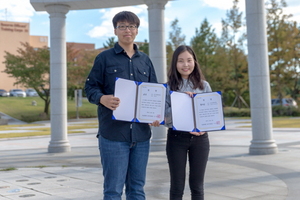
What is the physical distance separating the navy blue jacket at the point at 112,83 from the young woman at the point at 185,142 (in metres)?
0.38

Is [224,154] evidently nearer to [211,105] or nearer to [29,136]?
[211,105]

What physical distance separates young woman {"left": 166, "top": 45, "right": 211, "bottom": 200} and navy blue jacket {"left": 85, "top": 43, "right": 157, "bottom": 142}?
1.26ft

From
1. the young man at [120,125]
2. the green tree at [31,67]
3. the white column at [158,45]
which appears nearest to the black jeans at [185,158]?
the young man at [120,125]

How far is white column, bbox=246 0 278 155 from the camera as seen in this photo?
10570 mm

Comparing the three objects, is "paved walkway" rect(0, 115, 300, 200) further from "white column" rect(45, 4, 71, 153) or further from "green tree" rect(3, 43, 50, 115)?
"green tree" rect(3, 43, 50, 115)

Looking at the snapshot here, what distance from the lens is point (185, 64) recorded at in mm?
3820

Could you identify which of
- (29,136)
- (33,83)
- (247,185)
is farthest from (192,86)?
(33,83)

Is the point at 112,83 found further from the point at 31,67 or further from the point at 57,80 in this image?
the point at 31,67

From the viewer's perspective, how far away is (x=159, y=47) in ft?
39.0

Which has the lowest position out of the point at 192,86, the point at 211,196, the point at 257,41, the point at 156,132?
the point at 211,196

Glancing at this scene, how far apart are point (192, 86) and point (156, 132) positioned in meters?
8.10

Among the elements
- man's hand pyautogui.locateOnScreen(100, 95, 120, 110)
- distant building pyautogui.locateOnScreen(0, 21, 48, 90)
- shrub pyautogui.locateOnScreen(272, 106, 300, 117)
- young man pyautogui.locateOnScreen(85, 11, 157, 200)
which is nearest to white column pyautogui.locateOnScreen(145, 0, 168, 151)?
young man pyautogui.locateOnScreen(85, 11, 157, 200)

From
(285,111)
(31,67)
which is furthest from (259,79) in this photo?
(31,67)

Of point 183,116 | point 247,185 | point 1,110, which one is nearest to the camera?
point 183,116
